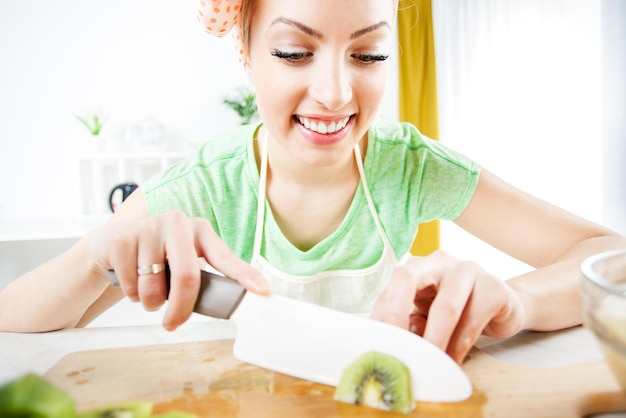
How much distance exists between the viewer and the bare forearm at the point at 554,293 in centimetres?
68

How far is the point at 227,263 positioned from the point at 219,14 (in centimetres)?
50

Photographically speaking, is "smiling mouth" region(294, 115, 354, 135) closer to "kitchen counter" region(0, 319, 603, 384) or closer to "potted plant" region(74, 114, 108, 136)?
"kitchen counter" region(0, 319, 603, 384)

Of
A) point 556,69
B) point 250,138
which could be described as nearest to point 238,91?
point 556,69

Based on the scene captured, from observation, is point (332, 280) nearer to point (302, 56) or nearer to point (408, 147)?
point (408, 147)

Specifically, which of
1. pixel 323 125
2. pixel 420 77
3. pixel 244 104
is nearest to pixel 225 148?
pixel 323 125

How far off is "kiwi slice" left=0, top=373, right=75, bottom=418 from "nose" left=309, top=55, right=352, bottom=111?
1.95 ft

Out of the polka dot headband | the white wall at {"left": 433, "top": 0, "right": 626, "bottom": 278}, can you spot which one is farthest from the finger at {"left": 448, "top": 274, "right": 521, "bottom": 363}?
the white wall at {"left": 433, "top": 0, "right": 626, "bottom": 278}

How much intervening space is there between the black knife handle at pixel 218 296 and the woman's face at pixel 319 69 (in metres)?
0.39

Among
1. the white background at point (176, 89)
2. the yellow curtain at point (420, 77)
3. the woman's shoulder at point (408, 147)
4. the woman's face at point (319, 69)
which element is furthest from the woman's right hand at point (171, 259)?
the yellow curtain at point (420, 77)

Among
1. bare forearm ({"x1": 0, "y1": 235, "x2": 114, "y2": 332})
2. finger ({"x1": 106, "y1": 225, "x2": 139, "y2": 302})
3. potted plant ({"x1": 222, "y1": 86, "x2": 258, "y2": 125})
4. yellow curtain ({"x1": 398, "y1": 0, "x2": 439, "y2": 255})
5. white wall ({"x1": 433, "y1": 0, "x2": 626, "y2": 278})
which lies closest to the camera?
finger ({"x1": 106, "y1": 225, "x2": 139, "y2": 302})

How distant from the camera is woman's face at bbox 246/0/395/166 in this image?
783 mm

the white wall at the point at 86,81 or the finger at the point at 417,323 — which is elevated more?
the white wall at the point at 86,81

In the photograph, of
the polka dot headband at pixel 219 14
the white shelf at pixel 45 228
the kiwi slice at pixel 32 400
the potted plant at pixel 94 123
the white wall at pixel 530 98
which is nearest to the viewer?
the kiwi slice at pixel 32 400

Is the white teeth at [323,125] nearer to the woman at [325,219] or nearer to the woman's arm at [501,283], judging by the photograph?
the woman at [325,219]
